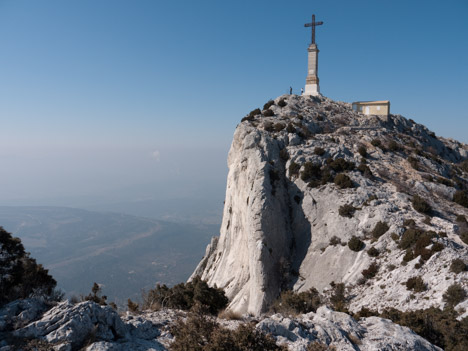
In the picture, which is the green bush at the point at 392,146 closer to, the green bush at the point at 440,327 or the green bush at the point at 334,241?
the green bush at the point at 334,241

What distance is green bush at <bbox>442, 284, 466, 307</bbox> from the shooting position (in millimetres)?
14797

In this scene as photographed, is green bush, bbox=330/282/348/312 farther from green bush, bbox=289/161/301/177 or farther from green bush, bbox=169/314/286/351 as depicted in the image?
green bush, bbox=289/161/301/177

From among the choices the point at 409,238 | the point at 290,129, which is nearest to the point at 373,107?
the point at 290,129

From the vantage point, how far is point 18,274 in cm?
1391

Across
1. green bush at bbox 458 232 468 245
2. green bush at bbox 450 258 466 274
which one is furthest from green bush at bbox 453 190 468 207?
green bush at bbox 450 258 466 274

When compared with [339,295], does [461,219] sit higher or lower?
higher

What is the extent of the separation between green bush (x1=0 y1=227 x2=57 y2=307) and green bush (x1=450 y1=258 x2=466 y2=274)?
21843 millimetres

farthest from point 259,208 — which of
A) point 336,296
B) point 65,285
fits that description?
point 65,285

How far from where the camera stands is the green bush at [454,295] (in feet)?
48.5

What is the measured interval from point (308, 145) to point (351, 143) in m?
6.99

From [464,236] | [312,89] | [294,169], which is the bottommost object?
[464,236]

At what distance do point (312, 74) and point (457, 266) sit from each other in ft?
149

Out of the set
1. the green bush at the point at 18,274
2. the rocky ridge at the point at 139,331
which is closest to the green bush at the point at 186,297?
the green bush at the point at 18,274

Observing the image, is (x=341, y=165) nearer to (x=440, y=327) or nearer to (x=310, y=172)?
(x=310, y=172)
